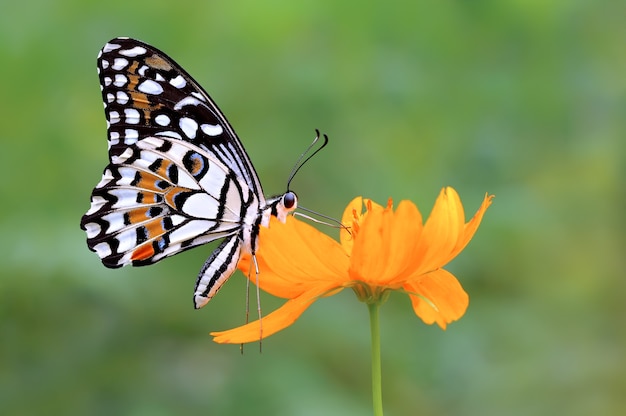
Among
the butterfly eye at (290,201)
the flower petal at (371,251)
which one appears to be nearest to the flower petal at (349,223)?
the butterfly eye at (290,201)

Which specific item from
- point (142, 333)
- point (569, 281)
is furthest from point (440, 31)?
point (142, 333)

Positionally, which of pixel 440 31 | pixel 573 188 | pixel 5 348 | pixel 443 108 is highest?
pixel 440 31

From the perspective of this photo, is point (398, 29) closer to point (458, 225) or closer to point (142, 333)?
point (142, 333)

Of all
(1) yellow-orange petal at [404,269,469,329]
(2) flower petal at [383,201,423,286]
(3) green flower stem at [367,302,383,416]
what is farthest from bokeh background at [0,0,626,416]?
(3) green flower stem at [367,302,383,416]

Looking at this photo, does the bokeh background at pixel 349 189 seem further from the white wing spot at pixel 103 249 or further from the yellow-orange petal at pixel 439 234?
the yellow-orange petal at pixel 439 234

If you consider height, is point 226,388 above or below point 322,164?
below
